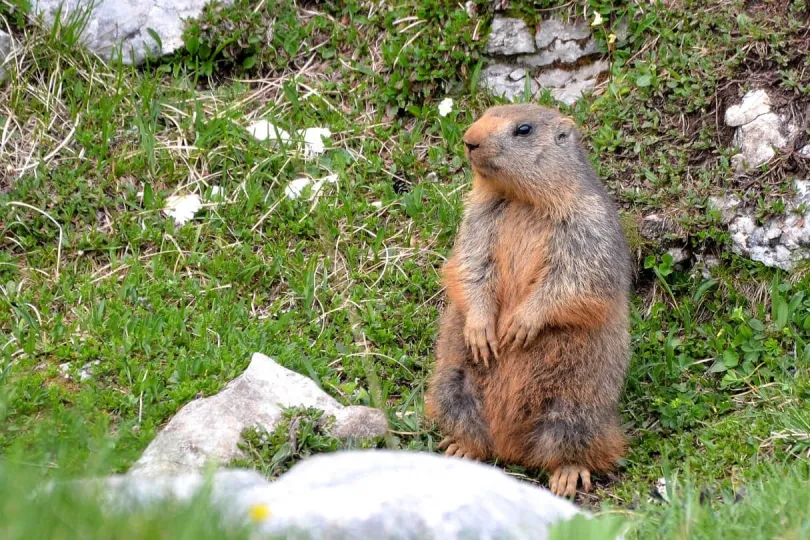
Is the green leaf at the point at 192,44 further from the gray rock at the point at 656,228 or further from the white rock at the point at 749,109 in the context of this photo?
the white rock at the point at 749,109

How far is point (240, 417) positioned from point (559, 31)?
13.8 feet

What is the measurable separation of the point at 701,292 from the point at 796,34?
6.38 ft

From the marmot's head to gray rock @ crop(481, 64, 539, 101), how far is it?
204 cm

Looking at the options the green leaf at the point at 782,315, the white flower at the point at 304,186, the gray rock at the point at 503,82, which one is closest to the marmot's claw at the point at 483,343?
the green leaf at the point at 782,315

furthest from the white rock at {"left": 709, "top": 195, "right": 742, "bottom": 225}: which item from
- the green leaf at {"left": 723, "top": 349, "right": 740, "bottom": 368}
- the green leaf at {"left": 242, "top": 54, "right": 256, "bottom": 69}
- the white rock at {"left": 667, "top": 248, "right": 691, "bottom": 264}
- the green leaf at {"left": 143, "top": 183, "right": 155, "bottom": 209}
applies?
the green leaf at {"left": 143, "top": 183, "right": 155, "bottom": 209}

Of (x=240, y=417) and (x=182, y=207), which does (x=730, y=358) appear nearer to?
(x=240, y=417)

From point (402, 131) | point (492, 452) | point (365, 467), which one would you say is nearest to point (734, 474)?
point (492, 452)

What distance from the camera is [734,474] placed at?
5.29m

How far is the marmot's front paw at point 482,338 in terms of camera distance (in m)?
5.82

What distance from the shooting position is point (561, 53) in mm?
7867

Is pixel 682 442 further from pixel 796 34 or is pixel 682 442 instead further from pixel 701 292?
pixel 796 34

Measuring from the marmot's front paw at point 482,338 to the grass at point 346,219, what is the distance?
65 cm

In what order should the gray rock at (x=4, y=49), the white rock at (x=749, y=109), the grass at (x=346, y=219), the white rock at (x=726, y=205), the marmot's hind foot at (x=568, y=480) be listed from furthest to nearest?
the gray rock at (x=4, y=49), the white rock at (x=749, y=109), the white rock at (x=726, y=205), the grass at (x=346, y=219), the marmot's hind foot at (x=568, y=480)

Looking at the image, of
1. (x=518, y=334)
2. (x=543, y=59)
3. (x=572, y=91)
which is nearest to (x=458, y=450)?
(x=518, y=334)
